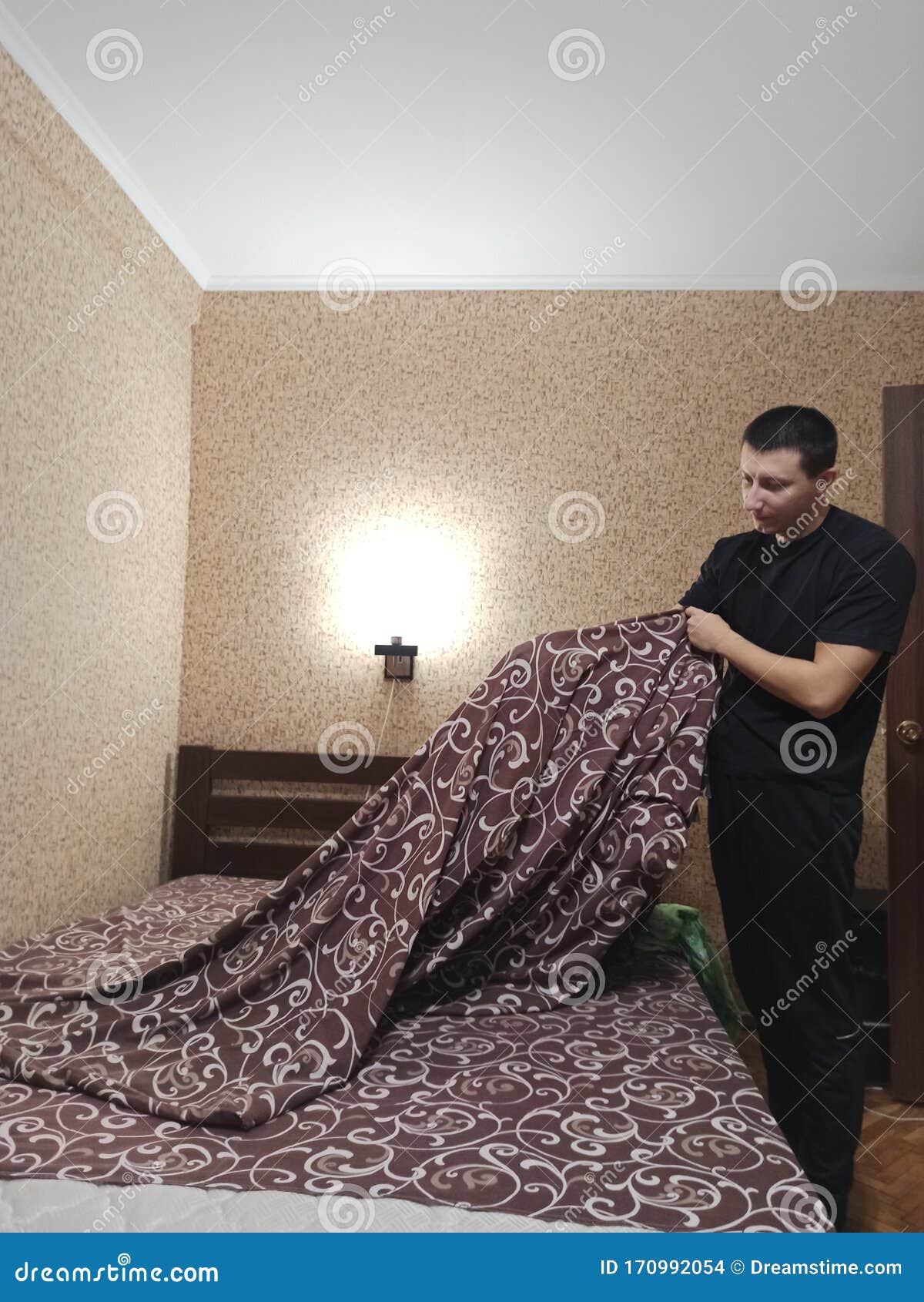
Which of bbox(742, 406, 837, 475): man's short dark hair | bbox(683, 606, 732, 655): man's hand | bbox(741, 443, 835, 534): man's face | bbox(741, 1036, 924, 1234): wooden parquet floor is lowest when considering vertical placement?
bbox(741, 1036, 924, 1234): wooden parquet floor

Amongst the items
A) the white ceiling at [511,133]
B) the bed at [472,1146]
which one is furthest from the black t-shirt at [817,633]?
the white ceiling at [511,133]

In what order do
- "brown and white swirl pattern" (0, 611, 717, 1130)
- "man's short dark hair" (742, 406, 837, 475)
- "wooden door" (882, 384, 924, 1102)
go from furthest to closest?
"wooden door" (882, 384, 924, 1102) < "man's short dark hair" (742, 406, 837, 475) < "brown and white swirl pattern" (0, 611, 717, 1130)

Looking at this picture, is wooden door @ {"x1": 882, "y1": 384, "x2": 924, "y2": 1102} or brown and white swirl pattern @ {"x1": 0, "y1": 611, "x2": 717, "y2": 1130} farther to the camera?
wooden door @ {"x1": 882, "y1": 384, "x2": 924, "y2": 1102}

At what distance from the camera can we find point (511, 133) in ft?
8.54

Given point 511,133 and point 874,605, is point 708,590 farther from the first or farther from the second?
point 511,133

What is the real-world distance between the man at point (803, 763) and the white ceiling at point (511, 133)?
1.07 metres

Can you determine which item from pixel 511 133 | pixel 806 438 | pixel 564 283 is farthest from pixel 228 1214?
pixel 564 283

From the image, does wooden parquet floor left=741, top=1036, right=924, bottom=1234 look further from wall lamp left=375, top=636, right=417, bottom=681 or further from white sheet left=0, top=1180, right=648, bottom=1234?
wall lamp left=375, top=636, right=417, bottom=681

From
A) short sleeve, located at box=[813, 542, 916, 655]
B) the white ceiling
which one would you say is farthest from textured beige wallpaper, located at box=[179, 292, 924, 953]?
short sleeve, located at box=[813, 542, 916, 655]

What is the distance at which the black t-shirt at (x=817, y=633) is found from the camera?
70.9 inches

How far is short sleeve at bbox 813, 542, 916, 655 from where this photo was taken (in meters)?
1.78

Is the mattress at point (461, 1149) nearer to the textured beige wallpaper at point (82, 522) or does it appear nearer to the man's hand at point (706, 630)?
the man's hand at point (706, 630)

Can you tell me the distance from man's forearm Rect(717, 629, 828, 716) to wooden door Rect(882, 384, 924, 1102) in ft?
3.19

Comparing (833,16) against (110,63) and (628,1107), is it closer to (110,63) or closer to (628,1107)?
(110,63)
